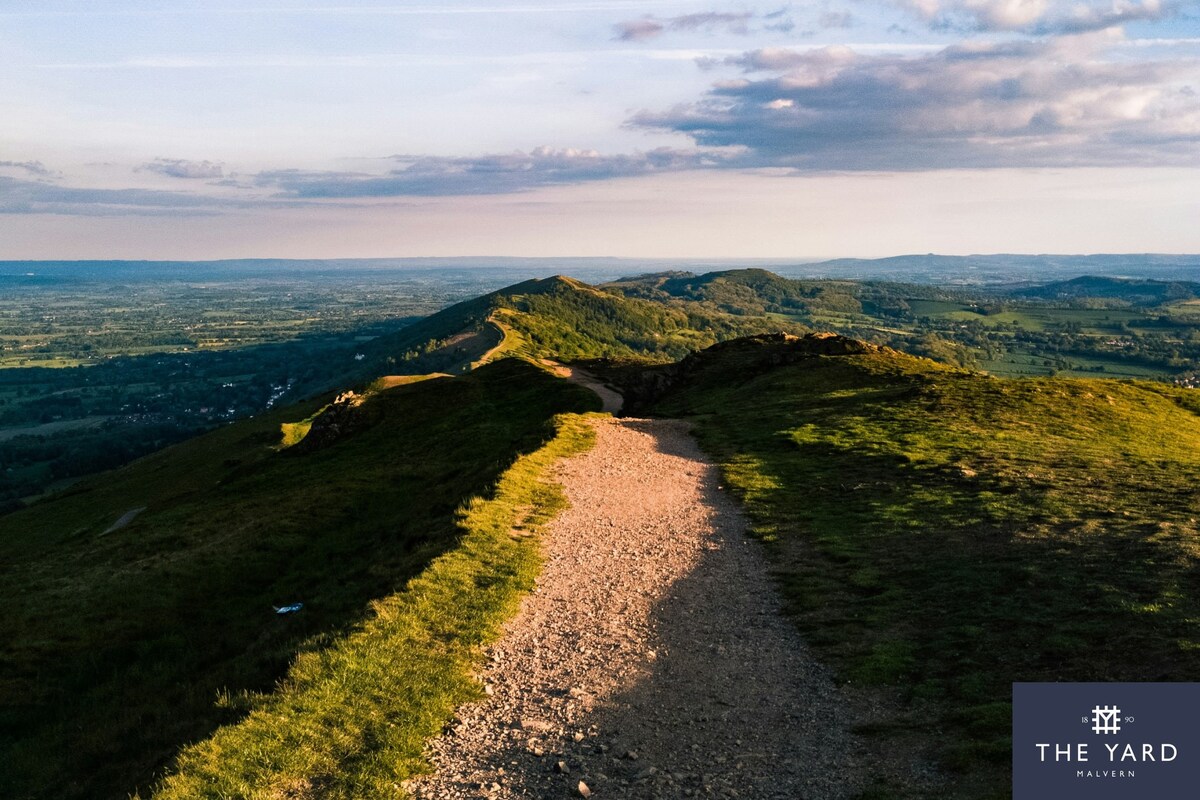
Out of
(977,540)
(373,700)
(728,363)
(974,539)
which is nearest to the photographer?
(373,700)

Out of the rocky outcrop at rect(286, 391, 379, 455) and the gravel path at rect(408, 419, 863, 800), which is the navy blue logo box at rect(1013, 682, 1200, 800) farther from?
the rocky outcrop at rect(286, 391, 379, 455)

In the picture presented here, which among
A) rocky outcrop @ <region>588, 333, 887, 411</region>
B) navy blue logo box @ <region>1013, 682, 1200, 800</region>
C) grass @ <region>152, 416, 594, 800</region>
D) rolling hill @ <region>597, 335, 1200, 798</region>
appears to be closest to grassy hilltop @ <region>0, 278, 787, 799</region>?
grass @ <region>152, 416, 594, 800</region>

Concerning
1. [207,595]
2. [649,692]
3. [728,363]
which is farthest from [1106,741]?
[728,363]

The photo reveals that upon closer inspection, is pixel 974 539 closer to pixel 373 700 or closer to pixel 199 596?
pixel 373 700

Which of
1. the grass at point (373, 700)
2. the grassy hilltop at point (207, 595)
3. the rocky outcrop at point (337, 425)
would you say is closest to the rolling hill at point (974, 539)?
the grass at point (373, 700)

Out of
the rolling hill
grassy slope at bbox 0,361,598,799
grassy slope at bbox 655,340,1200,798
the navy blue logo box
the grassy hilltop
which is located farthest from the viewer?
grassy slope at bbox 0,361,598,799

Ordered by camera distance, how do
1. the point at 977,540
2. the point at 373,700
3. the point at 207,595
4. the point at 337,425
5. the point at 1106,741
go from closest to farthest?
the point at 1106,741, the point at 373,700, the point at 977,540, the point at 207,595, the point at 337,425
